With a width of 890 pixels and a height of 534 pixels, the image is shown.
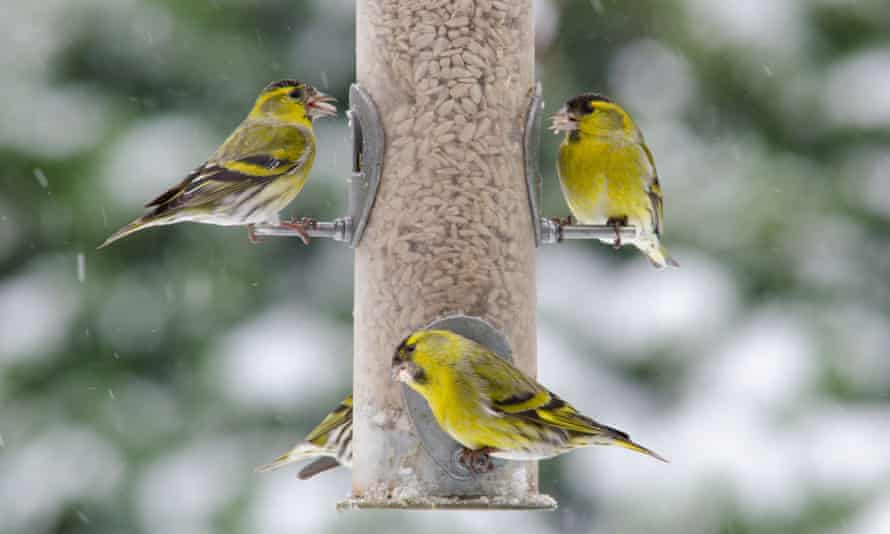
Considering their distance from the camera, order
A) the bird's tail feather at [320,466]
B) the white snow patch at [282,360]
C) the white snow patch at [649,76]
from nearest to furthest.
A: the bird's tail feather at [320,466] → the white snow patch at [282,360] → the white snow patch at [649,76]

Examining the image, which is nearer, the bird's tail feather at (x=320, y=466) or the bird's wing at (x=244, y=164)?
the bird's wing at (x=244, y=164)

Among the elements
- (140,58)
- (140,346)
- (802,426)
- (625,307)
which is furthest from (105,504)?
(802,426)

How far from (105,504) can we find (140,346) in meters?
0.91

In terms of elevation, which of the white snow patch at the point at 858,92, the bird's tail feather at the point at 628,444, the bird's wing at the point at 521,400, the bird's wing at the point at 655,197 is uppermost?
the white snow patch at the point at 858,92

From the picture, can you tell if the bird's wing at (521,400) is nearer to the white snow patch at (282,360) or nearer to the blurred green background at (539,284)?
the blurred green background at (539,284)

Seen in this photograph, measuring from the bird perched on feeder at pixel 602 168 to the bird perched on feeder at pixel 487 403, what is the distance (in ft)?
4.69

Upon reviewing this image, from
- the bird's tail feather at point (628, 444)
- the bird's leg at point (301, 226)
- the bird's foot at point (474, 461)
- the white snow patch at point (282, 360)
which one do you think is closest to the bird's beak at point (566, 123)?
the bird's leg at point (301, 226)

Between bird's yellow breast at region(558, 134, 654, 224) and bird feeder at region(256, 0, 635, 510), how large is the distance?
28.2 inches

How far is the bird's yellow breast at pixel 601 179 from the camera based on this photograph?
6527 mm

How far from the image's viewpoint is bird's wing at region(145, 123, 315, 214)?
5906mm

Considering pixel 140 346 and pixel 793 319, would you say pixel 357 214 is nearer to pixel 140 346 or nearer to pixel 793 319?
pixel 140 346

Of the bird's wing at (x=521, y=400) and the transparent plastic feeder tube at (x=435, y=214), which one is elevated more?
the transparent plastic feeder tube at (x=435, y=214)

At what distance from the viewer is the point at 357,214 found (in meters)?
5.80

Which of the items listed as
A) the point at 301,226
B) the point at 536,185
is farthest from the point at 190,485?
the point at 536,185
